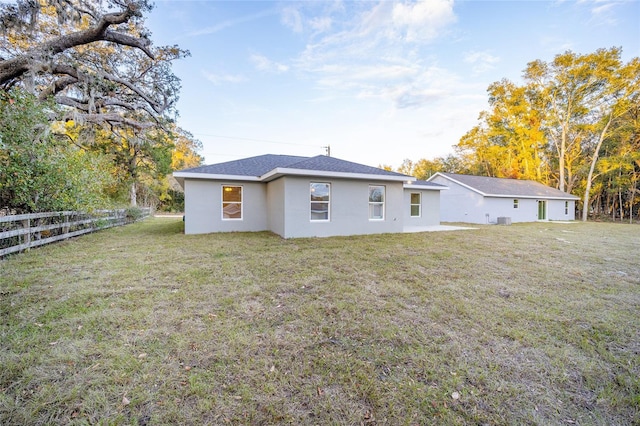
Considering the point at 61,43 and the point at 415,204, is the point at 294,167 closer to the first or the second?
the point at 61,43

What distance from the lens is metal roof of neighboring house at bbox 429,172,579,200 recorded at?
1798 centimetres

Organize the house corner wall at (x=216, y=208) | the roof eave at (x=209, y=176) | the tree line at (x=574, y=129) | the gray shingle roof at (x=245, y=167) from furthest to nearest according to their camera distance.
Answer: the tree line at (x=574, y=129) < the gray shingle roof at (x=245, y=167) < the house corner wall at (x=216, y=208) < the roof eave at (x=209, y=176)

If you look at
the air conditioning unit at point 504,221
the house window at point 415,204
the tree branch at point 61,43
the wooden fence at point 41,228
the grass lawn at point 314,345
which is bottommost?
the grass lawn at point 314,345

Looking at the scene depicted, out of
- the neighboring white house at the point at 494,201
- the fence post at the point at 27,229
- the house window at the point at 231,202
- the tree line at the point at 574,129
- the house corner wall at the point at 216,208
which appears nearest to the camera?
the fence post at the point at 27,229

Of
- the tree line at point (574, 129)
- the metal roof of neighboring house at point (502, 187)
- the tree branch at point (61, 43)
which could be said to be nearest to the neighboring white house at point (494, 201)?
the metal roof of neighboring house at point (502, 187)

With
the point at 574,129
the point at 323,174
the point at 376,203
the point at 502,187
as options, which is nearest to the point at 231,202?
the point at 323,174

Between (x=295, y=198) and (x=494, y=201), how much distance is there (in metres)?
15.8

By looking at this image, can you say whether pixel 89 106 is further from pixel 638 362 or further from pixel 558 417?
pixel 638 362

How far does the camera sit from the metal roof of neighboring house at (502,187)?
1798 cm

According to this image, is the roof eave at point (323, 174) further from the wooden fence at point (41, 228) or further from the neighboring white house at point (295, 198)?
the wooden fence at point (41, 228)

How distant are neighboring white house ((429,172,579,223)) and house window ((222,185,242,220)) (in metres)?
15.1

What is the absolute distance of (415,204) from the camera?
1416cm

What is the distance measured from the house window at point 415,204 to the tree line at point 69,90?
12750 millimetres

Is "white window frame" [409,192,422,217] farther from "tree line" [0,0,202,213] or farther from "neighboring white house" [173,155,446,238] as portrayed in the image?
"tree line" [0,0,202,213]
